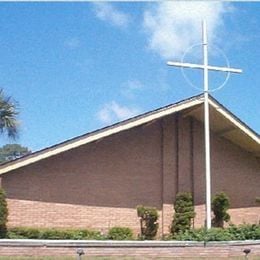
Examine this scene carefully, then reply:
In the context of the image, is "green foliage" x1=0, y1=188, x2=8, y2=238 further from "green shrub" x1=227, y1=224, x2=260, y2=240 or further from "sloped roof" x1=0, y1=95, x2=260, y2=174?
"green shrub" x1=227, y1=224, x2=260, y2=240

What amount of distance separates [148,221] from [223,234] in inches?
160

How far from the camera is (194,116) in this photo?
22047 mm

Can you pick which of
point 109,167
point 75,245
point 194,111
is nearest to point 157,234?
point 109,167

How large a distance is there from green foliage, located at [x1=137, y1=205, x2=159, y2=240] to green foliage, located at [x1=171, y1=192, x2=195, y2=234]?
66cm

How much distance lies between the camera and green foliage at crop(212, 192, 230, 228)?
69.7ft

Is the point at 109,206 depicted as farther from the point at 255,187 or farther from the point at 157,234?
the point at 255,187

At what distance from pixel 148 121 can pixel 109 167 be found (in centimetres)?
214

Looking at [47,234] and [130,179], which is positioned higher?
[130,179]

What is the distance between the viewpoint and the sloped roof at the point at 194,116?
18156 millimetres

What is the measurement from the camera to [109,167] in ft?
67.1

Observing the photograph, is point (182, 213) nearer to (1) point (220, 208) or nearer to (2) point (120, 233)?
(1) point (220, 208)

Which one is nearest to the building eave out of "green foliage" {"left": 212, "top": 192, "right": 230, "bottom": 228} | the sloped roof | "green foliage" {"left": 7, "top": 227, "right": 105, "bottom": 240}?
the sloped roof

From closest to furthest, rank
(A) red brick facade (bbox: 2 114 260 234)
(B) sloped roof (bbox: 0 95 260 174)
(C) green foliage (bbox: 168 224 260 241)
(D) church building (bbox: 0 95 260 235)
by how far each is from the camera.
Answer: (C) green foliage (bbox: 168 224 260 241) < (B) sloped roof (bbox: 0 95 260 174) < (D) church building (bbox: 0 95 260 235) < (A) red brick facade (bbox: 2 114 260 234)

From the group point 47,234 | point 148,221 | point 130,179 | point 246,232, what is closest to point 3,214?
point 47,234
